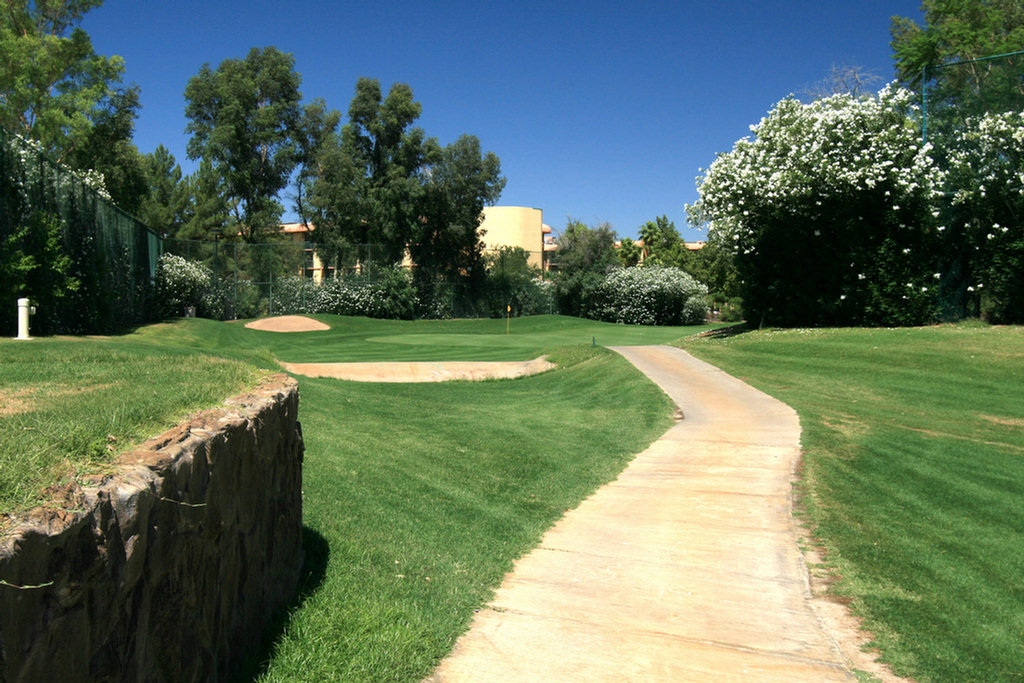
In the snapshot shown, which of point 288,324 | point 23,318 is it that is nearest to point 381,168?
point 288,324

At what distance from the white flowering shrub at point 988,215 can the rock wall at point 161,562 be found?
83.7 ft

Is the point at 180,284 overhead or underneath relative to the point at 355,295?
overhead

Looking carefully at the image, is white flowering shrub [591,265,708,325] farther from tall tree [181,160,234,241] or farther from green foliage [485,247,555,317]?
tall tree [181,160,234,241]

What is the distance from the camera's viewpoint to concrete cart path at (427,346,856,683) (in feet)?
13.3

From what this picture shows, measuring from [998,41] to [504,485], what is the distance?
3826cm

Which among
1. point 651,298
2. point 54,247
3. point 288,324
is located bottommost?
point 288,324

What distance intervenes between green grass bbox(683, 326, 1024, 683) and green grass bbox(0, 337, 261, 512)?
413 centimetres

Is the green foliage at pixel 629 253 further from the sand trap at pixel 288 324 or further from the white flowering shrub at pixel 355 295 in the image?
the sand trap at pixel 288 324

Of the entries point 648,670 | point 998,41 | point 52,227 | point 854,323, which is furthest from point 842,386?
point 998,41

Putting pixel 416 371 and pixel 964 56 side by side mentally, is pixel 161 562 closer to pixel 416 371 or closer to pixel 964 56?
pixel 416 371

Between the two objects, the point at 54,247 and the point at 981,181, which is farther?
the point at 981,181

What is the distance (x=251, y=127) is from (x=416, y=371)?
35716 millimetres

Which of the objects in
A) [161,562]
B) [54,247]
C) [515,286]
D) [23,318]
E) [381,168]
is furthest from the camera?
[515,286]

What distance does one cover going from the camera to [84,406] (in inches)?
145
